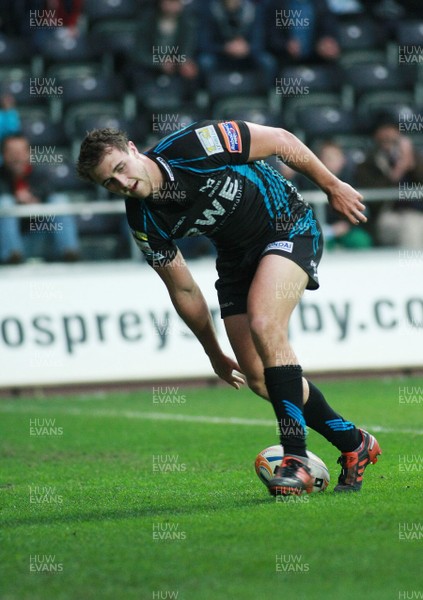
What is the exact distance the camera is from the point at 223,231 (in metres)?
6.46

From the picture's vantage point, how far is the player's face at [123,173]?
5.95 meters

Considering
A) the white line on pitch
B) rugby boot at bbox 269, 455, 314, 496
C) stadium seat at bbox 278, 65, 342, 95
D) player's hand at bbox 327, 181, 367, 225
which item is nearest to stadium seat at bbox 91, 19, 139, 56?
stadium seat at bbox 278, 65, 342, 95

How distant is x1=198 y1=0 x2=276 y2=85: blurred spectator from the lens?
16.8 meters

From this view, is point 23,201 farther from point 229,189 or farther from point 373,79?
point 229,189

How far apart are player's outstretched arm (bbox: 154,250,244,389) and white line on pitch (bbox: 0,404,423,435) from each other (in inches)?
112

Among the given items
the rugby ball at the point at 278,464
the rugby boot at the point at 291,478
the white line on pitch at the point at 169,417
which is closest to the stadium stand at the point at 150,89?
the white line on pitch at the point at 169,417

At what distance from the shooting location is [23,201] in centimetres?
1378

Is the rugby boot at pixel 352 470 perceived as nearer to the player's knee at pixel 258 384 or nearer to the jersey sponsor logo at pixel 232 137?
the player's knee at pixel 258 384

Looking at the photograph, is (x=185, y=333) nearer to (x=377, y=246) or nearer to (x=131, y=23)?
(x=377, y=246)

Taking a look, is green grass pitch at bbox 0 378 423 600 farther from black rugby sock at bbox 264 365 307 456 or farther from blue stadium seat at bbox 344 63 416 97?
blue stadium seat at bbox 344 63 416 97

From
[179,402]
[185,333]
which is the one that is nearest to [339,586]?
[179,402]

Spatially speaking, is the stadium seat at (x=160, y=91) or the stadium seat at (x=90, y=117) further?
the stadium seat at (x=160, y=91)

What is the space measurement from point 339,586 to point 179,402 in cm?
796

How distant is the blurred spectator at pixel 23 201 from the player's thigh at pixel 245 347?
A: 6.97m
